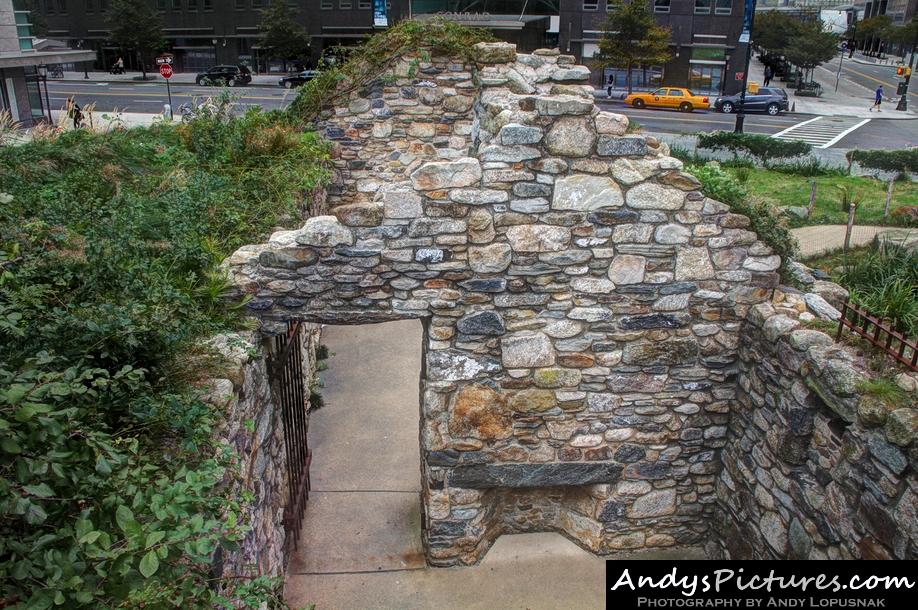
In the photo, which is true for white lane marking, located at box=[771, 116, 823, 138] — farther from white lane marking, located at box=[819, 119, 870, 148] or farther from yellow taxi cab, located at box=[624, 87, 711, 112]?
yellow taxi cab, located at box=[624, 87, 711, 112]

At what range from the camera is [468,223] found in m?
5.41

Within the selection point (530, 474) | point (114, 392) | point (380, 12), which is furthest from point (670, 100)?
point (114, 392)

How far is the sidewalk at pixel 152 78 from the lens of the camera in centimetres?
3681

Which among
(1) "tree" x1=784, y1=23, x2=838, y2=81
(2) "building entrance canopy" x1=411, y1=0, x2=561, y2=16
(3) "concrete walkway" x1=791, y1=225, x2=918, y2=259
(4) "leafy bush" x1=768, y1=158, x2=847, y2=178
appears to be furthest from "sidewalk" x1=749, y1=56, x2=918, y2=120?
(3) "concrete walkway" x1=791, y1=225, x2=918, y2=259

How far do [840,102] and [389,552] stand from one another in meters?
40.0

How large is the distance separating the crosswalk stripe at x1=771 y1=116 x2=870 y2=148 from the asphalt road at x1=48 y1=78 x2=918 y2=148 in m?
0.34

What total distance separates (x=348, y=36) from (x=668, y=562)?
1527 inches

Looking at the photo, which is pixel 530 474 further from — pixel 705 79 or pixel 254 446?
pixel 705 79

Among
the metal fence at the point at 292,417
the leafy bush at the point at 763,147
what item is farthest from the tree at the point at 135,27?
the metal fence at the point at 292,417

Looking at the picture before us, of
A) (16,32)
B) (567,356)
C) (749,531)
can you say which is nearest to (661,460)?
(749,531)

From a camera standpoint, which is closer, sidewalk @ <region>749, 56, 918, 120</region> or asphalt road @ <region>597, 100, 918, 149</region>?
asphalt road @ <region>597, 100, 918, 149</region>

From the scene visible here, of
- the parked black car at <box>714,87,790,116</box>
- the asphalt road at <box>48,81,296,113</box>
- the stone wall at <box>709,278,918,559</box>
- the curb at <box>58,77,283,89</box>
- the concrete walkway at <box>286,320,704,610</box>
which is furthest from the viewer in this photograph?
the curb at <box>58,77,283,89</box>

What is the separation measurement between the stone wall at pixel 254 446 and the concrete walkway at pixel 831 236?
26.4 ft

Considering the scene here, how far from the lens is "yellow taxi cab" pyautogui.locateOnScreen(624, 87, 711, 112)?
106 ft
